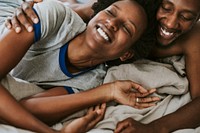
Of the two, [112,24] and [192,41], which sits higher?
[112,24]

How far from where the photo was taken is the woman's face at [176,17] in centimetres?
137

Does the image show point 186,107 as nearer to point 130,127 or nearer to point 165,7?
point 130,127

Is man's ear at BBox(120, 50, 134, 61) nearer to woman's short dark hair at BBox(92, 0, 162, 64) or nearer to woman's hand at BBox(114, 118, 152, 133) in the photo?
woman's short dark hair at BBox(92, 0, 162, 64)

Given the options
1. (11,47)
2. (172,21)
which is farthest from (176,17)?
(11,47)

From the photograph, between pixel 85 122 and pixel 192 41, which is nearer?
pixel 85 122

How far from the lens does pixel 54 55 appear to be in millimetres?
1412

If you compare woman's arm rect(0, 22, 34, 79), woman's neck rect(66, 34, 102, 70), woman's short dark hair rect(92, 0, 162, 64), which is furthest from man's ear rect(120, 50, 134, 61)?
woman's arm rect(0, 22, 34, 79)

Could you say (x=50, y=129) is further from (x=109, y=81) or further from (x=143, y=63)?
(x=143, y=63)

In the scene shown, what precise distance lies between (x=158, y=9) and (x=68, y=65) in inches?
17.7

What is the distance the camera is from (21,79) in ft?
4.72

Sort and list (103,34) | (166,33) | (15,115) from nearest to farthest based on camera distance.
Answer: (15,115) → (103,34) → (166,33)

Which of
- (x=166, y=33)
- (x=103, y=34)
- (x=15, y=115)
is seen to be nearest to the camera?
(x=15, y=115)

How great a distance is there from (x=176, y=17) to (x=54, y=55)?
518 mm

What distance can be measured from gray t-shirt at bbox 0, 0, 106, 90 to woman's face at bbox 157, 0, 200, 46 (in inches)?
13.1
